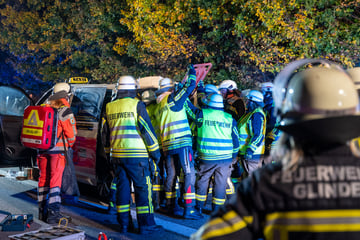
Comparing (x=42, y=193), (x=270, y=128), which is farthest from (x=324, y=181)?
(x=270, y=128)

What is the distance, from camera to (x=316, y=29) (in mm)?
11422

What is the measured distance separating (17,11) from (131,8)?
31.1ft

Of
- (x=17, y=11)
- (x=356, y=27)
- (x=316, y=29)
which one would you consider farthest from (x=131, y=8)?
(x=17, y=11)

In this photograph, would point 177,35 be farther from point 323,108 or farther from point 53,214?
point 323,108

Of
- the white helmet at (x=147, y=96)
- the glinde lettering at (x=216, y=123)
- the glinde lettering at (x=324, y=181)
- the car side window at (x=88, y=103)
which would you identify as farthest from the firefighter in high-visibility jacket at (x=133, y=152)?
the glinde lettering at (x=324, y=181)

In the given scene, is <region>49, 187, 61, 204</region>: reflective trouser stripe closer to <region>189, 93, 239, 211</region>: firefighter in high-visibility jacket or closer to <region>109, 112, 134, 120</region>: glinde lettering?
<region>109, 112, 134, 120</region>: glinde lettering

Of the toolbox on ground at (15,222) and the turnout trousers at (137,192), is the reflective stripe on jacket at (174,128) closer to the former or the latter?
the turnout trousers at (137,192)

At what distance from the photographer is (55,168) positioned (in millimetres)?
5793

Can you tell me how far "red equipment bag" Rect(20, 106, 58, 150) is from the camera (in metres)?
5.71

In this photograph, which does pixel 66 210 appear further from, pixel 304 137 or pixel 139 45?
pixel 139 45

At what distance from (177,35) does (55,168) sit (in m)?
9.23

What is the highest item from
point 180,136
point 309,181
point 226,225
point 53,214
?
point 180,136

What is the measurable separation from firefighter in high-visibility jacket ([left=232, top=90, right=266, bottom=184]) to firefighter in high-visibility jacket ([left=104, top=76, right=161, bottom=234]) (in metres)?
1.90

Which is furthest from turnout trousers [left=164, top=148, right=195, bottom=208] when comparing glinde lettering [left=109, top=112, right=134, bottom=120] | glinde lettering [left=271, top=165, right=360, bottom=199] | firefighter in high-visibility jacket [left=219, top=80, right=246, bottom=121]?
glinde lettering [left=271, top=165, right=360, bottom=199]
